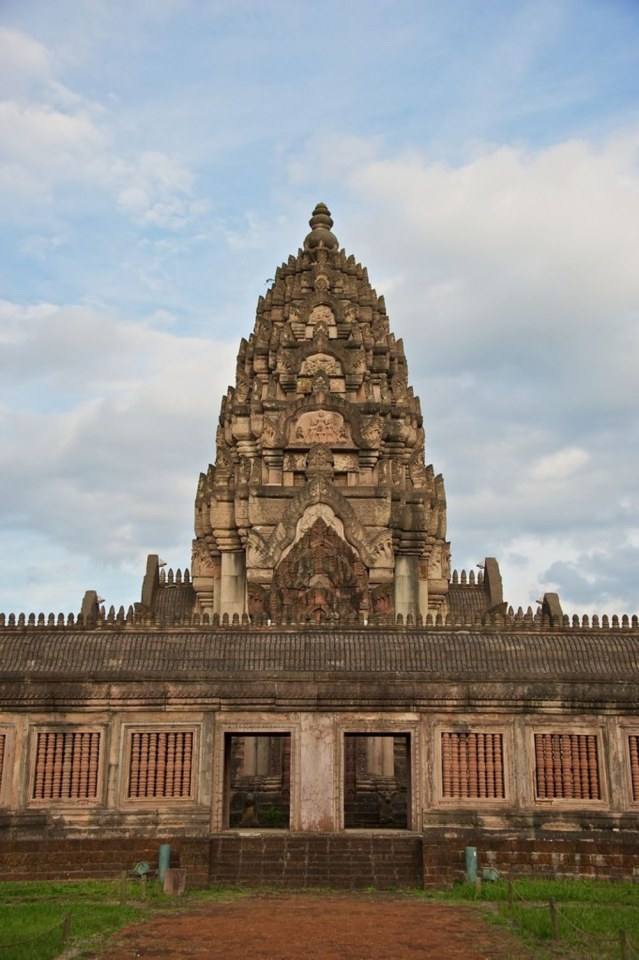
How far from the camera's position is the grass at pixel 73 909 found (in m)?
12.8

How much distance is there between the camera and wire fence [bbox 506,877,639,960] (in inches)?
474

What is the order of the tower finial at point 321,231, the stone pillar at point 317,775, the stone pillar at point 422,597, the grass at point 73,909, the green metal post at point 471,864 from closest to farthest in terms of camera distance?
the grass at point 73,909
the green metal post at point 471,864
the stone pillar at point 317,775
the stone pillar at point 422,597
the tower finial at point 321,231

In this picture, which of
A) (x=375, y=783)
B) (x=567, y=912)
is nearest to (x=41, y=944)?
(x=567, y=912)

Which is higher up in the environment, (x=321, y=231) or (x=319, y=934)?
(x=321, y=231)

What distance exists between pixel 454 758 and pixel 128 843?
6215mm

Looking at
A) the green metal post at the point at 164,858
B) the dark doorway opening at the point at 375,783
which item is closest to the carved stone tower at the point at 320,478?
the dark doorway opening at the point at 375,783

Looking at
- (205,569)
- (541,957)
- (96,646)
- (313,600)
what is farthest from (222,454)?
(541,957)

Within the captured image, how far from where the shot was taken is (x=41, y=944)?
41.7 feet

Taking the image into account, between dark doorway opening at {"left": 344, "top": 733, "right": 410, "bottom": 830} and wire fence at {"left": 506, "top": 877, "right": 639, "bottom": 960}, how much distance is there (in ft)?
28.4

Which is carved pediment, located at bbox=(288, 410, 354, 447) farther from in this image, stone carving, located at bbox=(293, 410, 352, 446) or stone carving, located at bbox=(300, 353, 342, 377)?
stone carving, located at bbox=(300, 353, 342, 377)

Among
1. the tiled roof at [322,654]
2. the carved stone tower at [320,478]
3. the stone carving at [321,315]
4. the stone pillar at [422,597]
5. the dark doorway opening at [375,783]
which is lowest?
the dark doorway opening at [375,783]

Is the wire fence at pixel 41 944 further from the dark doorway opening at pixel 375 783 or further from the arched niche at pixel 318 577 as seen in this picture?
the arched niche at pixel 318 577

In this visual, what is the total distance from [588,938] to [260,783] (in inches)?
609

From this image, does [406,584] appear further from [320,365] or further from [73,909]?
[73,909]
